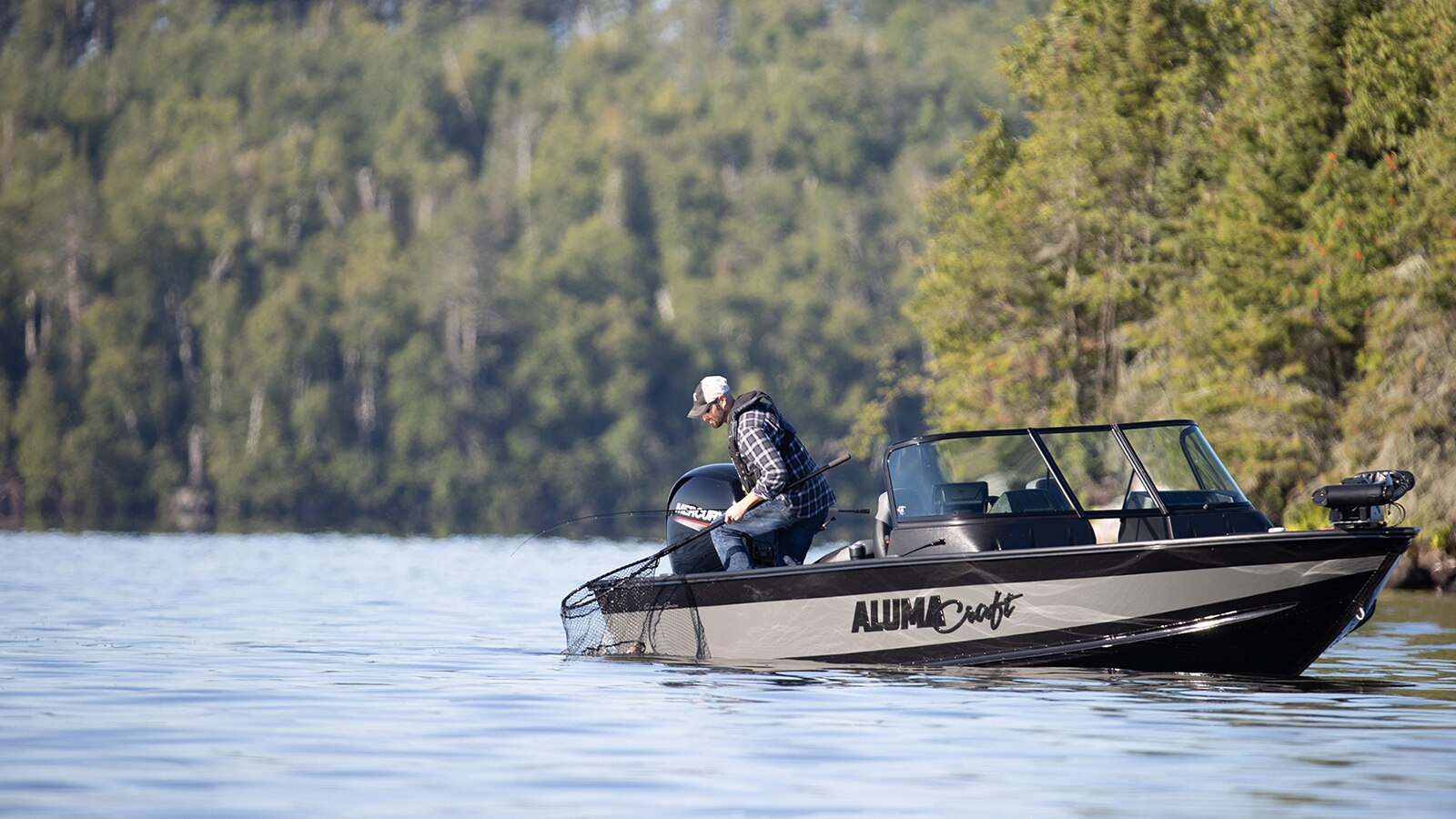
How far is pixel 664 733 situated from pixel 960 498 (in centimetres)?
371

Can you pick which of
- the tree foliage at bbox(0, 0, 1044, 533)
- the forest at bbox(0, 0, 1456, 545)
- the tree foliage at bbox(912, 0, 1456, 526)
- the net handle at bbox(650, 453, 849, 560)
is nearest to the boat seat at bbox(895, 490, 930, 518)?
the net handle at bbox(650, 453, 849, 560)

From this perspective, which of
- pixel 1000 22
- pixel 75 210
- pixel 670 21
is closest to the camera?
pixel 75 210

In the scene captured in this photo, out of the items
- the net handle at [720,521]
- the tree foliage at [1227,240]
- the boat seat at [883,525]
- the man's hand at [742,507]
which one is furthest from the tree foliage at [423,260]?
Answer: the boat seat at [883,525]

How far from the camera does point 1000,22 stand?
371 feet

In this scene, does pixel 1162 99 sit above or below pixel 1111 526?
above

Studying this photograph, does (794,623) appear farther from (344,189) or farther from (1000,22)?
(1000,22)

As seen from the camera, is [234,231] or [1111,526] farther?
[234,231]

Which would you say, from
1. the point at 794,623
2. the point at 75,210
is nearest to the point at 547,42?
the point at 75,210

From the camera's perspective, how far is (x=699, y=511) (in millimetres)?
16094

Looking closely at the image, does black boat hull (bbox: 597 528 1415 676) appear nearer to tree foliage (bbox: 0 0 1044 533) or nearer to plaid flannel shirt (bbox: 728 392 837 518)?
plaid flannel shirt (bbox: 728 392 837 518)

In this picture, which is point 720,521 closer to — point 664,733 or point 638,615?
point 638,615

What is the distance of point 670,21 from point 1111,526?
367 ft

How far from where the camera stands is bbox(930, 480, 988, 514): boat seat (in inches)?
576

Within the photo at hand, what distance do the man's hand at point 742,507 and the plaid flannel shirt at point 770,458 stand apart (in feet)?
0.16
